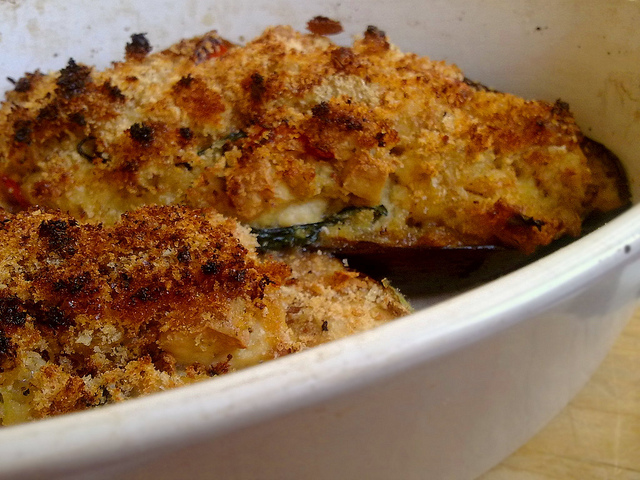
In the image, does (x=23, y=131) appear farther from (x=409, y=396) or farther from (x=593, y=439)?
(x=593, y=439)

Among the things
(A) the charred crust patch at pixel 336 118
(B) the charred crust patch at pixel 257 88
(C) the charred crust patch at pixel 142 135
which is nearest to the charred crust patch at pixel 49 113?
(C) the charred crust patch at pixel 142 135

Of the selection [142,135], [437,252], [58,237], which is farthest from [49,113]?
[437,252]

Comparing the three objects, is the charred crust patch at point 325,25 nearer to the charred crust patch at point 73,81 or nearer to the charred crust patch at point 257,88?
the charred crust patch at point 257,88

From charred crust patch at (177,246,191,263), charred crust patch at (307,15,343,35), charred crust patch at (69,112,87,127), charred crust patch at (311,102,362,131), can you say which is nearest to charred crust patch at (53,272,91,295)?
charred crust patch at (177,246,191,263)

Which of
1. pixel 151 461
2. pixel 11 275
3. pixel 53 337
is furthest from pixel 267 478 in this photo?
pixel 11 275

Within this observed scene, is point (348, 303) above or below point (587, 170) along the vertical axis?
below

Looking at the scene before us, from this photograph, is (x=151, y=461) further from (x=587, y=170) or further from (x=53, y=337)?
(x=587, y=170)

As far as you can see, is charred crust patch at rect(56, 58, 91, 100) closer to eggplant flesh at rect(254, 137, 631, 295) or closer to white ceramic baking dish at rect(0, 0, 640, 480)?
eggplant flesh at rect(254, 137, 631, 295)
